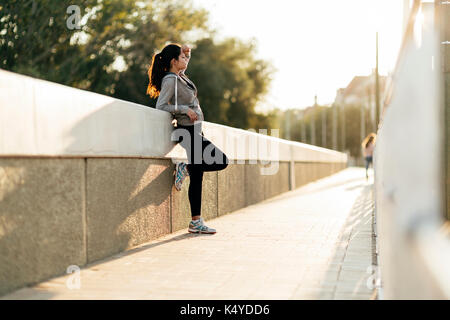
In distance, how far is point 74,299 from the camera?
3.24 meters

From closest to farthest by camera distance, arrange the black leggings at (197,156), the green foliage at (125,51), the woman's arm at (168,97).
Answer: the woman's arm at (168,97), the black leggings at (197,156), the green foliage at (125,51)

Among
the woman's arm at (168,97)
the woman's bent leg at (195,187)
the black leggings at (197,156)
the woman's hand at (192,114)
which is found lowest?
the woman's bent leg at (195,187)

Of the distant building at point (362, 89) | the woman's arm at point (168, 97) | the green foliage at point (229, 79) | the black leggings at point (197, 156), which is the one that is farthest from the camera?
the green foliage at point (229, 79)

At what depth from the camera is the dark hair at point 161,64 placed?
6.01 metres

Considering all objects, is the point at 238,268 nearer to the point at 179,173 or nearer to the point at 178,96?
the point at 179,173

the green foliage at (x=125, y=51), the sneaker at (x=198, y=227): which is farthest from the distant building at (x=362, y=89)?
the green foliage at (x=125, y=51)

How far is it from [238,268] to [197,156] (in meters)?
2.02

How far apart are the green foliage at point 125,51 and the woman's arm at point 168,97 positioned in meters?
15.5

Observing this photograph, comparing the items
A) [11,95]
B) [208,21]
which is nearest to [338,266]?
[11,95]

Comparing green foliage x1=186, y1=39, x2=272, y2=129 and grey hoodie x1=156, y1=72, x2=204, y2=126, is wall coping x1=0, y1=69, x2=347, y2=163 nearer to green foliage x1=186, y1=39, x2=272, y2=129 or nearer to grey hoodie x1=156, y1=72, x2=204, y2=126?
grey hoodie x1=156, y1=72, x2=204, y2=126

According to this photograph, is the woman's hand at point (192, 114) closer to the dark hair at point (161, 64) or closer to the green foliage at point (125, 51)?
the dark hair at point (161, 64)

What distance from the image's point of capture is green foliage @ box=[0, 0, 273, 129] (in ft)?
69.2
